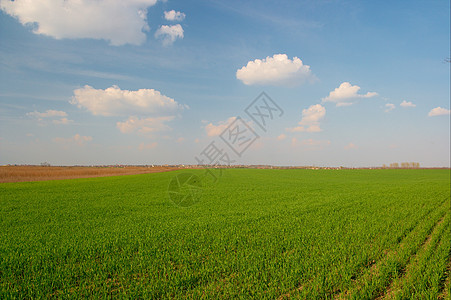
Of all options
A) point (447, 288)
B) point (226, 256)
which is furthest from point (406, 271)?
point (226, 256)

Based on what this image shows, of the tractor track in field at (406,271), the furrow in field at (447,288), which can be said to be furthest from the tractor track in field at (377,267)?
the furrow in field at (447,288)

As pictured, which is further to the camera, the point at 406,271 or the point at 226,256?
the point at 226,256

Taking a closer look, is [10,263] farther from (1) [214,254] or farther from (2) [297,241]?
(2) [297,241]

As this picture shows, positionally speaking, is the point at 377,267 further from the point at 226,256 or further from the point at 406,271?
the point at 226,256

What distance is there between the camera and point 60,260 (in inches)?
294

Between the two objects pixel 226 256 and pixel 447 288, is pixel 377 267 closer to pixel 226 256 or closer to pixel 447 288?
pixel 447 288

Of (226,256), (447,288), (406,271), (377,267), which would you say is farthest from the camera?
(226,256)

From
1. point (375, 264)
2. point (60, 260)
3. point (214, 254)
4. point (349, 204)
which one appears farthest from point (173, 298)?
point (349, 204)

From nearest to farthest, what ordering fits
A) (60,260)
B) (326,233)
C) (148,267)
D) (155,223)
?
(148,267), (60,260), (326,233), (155,223)

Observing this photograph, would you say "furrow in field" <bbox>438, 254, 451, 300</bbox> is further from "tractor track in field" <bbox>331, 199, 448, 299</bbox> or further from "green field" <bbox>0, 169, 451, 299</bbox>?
"tractor track in field" <bbox>331, 199, 448, 299</bbox>

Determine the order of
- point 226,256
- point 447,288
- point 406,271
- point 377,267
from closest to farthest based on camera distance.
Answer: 1. point 447,288
2. point 406,271
3. point 377,267
4. point 226,256

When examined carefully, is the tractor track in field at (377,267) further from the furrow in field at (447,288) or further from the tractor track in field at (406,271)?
the furrow in field at (447,288)

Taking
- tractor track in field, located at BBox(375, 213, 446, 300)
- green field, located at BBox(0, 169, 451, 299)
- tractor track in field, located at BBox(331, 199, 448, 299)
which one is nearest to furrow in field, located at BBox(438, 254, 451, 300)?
green field, located at BBox(0, 169, 451, 299)

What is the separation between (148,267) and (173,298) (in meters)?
1.83
